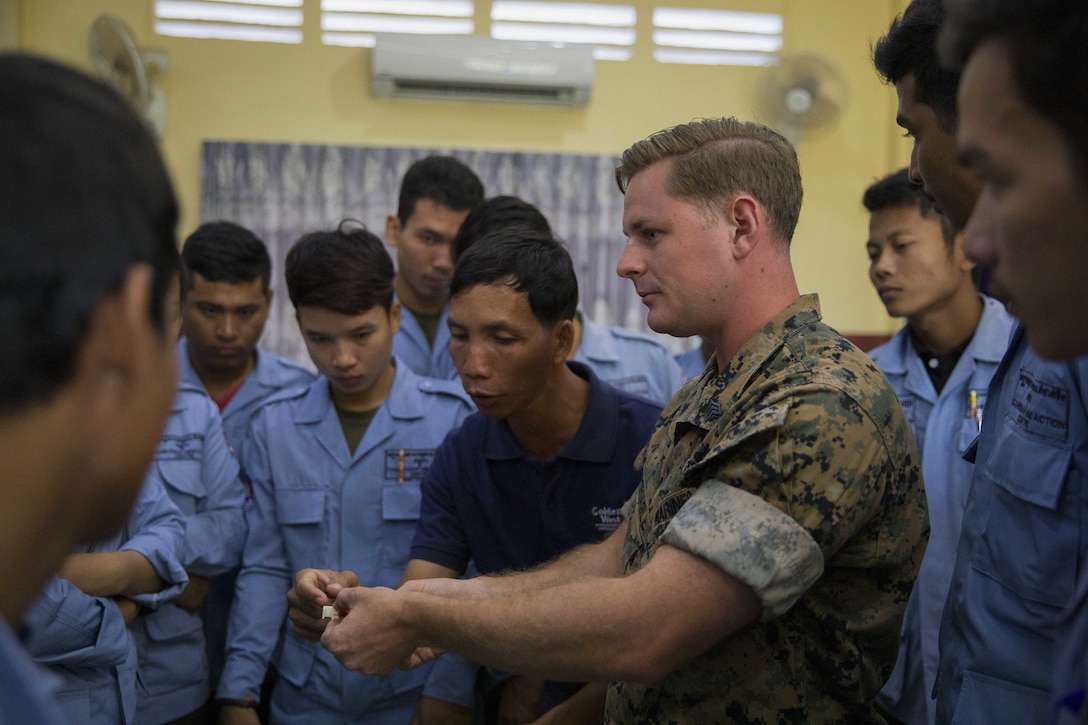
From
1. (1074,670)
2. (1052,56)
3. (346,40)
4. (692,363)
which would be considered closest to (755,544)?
(1074,670)

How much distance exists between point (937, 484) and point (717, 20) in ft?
14.7

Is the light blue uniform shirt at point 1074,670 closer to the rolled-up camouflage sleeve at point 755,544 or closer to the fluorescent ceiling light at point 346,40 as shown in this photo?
the rolled-up camouflage sleeve at point 755,544

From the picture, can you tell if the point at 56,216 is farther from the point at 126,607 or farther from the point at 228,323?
the point at 228,323

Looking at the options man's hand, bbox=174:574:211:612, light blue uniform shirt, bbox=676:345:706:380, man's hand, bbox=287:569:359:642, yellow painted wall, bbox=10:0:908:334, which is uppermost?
yellow painted wall, bbox=10:0:908:334

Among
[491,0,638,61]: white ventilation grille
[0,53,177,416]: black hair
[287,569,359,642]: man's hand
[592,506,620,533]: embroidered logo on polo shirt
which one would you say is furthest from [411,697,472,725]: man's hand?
[491,0,638,61]: white ventilation grille

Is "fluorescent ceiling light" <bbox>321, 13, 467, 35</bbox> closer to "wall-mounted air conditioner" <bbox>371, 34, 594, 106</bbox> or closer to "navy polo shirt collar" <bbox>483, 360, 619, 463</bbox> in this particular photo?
"wall-mounted air conditioner" <bbox>371, 34, 594, 106</bbox>

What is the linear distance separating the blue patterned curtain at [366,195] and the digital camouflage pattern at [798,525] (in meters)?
4.39

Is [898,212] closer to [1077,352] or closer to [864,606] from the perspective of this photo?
[864,606]

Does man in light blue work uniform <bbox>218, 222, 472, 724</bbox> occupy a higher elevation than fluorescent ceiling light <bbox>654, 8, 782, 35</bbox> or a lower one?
lower

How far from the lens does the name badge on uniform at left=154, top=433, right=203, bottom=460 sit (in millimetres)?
2443

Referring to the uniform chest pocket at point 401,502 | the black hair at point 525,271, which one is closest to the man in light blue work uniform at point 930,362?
the black hair at point 525,271

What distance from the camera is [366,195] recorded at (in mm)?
5785

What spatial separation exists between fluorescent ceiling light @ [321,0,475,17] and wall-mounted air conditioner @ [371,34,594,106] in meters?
0.31

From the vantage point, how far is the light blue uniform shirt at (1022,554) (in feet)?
4.30
